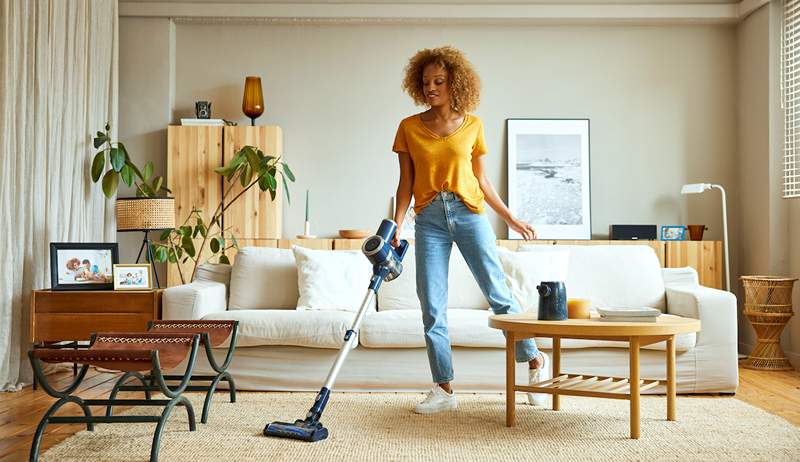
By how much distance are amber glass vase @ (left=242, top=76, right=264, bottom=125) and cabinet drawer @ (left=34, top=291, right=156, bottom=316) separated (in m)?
1.87

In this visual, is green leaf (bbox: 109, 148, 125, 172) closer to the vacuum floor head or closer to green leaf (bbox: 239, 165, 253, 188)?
green leaf (bbox: 239, 165, 253, 188)

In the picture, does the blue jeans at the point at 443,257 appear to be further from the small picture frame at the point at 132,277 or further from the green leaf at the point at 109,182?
the green leaf at the point at 109,182

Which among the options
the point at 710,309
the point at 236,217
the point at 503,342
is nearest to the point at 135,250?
the point at 236,217

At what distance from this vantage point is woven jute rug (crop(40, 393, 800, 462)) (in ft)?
8.38

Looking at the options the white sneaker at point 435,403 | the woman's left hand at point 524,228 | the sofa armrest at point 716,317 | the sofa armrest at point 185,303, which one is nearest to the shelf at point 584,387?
the white sneaker at point 435,403

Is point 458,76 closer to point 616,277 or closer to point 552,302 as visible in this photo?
point 552,302

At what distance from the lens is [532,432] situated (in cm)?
287

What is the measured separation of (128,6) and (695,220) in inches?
167

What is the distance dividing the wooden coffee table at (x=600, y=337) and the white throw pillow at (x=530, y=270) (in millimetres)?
995

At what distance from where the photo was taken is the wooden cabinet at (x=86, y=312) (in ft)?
13.3

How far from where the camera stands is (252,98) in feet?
18.1

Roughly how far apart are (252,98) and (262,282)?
5.60ft

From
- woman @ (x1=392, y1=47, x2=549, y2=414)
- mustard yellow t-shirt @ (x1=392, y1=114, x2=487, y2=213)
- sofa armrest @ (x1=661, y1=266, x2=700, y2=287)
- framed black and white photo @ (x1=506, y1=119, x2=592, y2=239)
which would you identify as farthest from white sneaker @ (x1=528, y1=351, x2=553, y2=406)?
framed black and white photo @ (x1=506, y1=119, x2=592, y2=239)

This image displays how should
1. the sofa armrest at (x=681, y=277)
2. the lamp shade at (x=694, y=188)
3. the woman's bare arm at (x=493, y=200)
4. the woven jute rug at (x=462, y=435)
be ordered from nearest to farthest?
the woven jute rug at (x=462, y=435) < the woman's bare arm at (x=493, y=200) < the sofa armrest at (x=681, y=277) < the lamp shade at (x=694, y=188)
